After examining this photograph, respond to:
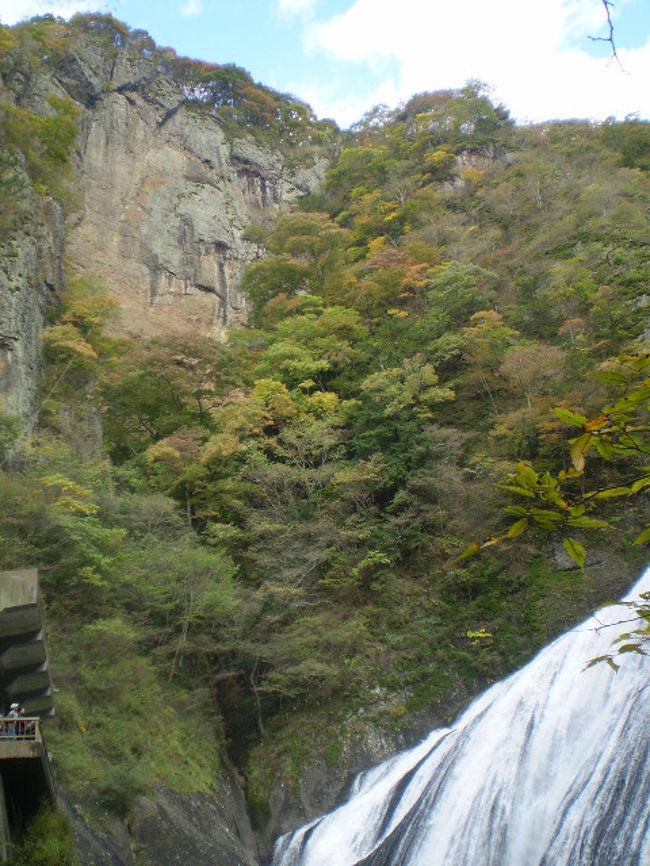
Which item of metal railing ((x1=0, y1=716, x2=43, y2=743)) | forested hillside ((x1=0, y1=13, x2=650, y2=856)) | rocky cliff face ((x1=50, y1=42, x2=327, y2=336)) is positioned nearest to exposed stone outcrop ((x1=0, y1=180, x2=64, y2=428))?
forested hillside ((x1=0, y1=13, x2=650, y2=856))

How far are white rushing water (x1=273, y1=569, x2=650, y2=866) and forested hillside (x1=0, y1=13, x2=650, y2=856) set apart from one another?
3.70ft

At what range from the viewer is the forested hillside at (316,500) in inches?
448

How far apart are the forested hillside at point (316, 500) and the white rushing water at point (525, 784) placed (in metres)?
1.13

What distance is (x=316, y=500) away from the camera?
51.9 ft

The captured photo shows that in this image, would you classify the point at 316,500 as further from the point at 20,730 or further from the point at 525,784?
the point at 20,730

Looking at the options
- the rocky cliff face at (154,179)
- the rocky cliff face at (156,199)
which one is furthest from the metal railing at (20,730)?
the rocky cliff face at (156,199)

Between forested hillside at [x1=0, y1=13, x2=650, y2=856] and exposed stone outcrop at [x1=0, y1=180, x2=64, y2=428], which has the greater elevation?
exposed stone outcrop at [x1=0, y1=180, x2=64, y2=428]

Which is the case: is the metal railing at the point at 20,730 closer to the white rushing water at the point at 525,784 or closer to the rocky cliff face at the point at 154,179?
the white rushing water at the point at 525,784

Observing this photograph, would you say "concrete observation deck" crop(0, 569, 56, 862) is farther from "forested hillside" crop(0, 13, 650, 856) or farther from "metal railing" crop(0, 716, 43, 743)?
"forested hillside" crop(0, 13, 650, 856)

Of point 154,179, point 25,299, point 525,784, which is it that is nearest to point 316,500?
point 525,784

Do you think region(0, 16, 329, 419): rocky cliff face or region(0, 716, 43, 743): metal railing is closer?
region(0, 716, 43, 743): metal railing

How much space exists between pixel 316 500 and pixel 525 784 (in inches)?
322

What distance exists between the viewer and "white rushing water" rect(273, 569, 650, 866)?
7.30 meters

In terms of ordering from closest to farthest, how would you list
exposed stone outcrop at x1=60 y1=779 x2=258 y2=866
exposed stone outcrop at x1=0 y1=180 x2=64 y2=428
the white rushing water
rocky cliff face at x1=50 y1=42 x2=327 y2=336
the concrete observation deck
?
the concrete observation deck, the white rushing water, exposed stone outcrop at x1=60 y1=779 x2=258 y2=866, exposed stone outcrop at x1=0 y1=180 x2=64 y2=428, rocky cliff face at x1=50 y1=42 x2=327 y2=336
